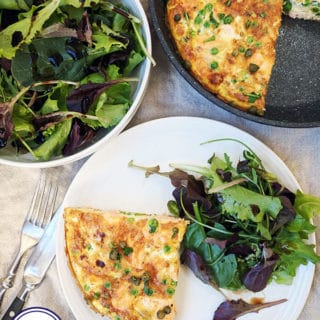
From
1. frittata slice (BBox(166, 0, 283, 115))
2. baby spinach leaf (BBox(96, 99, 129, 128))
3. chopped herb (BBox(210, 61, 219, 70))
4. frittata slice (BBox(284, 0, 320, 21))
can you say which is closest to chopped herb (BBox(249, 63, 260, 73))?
frittata slice (BBox(166, 0, 283, 115))

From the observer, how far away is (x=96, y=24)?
215 cm

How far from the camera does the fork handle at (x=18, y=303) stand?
2328 mm

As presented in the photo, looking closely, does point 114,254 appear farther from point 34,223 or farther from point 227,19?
point 227,19

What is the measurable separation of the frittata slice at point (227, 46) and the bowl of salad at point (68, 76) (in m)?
0.16

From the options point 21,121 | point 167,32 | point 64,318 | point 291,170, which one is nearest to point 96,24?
→ point 167,32

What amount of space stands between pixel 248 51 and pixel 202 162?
0.50 m

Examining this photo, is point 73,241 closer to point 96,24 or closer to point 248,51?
point 96,24

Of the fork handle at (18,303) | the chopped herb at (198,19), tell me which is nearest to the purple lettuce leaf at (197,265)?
the fork handle at (18,303)

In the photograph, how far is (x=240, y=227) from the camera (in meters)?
2.24

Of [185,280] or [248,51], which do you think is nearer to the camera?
[248,51]

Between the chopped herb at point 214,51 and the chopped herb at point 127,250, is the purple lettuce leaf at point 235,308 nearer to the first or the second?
the chopped herb at point 127,250

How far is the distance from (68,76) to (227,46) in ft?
2.01

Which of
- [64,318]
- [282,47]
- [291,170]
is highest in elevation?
[282,47]

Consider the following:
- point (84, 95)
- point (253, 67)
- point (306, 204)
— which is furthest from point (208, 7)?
point (306, 204)
